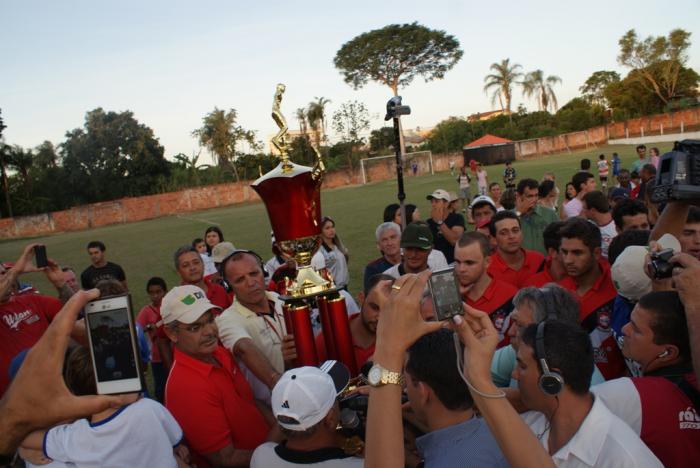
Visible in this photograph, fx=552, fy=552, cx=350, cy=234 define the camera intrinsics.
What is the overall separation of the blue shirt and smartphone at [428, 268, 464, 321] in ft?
1.51

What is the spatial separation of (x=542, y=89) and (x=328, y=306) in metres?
78.4

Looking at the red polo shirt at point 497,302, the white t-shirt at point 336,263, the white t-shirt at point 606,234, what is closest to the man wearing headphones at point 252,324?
the red polo shirt at point 497,302

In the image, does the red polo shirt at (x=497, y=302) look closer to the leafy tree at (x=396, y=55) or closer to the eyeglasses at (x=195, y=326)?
the eyeglasses at (x=195, y=326)

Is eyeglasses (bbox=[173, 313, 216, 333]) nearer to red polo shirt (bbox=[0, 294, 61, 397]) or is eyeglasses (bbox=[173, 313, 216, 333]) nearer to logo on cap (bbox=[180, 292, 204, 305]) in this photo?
logo on cap (bbox=[180, 292, 204, 305])

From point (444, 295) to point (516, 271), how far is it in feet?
11.2

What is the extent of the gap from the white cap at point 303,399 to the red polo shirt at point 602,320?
178 cm

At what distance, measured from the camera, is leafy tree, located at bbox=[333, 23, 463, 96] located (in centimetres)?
6359

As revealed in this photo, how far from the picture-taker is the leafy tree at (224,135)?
59531mm

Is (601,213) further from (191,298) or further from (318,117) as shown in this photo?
(318,117)

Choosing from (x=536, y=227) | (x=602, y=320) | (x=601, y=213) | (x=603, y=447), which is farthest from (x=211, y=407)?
(x=536, y=227)

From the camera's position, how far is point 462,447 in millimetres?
1834

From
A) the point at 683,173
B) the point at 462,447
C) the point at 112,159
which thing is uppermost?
the point at 112,159

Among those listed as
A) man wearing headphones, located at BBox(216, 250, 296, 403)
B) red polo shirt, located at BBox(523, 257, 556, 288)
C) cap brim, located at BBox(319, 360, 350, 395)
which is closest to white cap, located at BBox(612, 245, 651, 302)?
red polo shirt, located at BBox(523, 257, 556, 288)

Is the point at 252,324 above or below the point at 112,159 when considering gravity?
below
